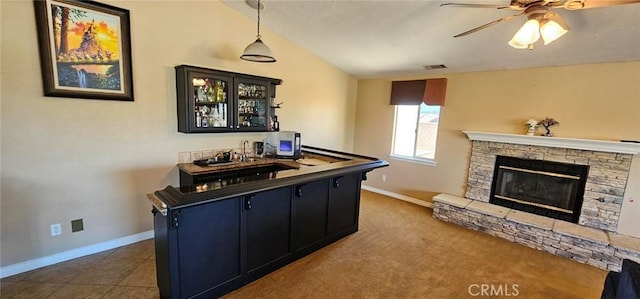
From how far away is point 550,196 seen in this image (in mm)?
3660

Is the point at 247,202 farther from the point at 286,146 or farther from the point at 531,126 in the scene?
the point at 531,126

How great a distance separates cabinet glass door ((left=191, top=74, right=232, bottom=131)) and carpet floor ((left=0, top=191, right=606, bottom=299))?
1.50 meters

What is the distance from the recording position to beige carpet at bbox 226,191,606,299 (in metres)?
2.40

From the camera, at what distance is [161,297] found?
212cm

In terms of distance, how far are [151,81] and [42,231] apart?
1724 millimetres

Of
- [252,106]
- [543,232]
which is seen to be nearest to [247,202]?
[252,106]

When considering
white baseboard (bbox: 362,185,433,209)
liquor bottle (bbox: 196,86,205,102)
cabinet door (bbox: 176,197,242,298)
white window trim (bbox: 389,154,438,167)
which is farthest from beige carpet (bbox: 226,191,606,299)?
liquor bottle (bbox: 196,86,205,102)

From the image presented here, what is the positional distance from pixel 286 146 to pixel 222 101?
1.00m

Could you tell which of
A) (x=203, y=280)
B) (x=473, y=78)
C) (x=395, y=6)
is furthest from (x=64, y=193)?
(x=473, y=78)

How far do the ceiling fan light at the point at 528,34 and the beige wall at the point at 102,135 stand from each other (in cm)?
298

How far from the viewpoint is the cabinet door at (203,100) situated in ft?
10.0

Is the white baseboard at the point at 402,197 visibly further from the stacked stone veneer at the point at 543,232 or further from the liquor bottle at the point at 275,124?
the liquor bottle at the point at 275,124

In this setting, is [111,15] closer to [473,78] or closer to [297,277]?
[297,277]

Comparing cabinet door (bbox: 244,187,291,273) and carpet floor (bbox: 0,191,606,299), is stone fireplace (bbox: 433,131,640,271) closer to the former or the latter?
carpet floor (bbox: 0,191,606,299)
